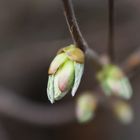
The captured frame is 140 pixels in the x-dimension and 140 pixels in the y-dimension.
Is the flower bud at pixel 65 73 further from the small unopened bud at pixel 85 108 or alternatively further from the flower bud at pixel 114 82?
the small unopened bud at pixel 85 108

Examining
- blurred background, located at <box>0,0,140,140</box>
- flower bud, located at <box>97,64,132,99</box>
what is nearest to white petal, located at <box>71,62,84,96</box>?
flower bud, located at <box>97,64,132,99</box>

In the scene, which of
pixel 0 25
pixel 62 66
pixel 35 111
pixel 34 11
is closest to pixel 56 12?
pixel 34 11

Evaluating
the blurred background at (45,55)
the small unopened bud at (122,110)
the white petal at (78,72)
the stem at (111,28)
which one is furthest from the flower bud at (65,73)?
the blurred background at (45,55)

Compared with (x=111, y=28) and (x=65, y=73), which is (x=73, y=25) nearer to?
(x=65, y=73)

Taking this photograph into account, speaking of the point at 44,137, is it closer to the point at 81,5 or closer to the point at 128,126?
the point at 128,126

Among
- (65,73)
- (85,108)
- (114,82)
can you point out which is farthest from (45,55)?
(65,73)

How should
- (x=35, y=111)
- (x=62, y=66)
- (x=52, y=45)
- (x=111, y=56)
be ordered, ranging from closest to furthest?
(x=62, y=66) → (x=111, y=56) → (x=35, y=111) → (x=52, y=45)

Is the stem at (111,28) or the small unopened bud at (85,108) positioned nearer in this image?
the stem at (111,28)
